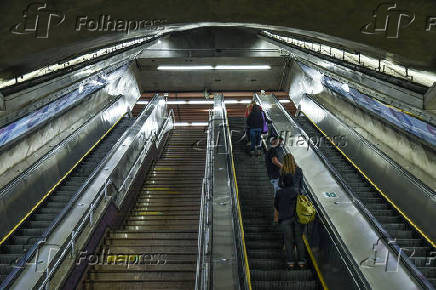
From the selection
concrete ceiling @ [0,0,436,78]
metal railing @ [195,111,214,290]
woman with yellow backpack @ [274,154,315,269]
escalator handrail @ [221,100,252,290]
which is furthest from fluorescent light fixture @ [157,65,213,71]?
woman with yellow backpack @ [274,154,315,269]

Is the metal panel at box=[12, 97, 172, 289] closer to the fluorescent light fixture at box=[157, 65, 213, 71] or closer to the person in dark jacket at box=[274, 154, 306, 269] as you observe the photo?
the person in dark jacket at box=[274, 154, 306, 269]

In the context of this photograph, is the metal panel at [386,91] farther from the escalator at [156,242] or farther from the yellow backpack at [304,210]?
the escalator at [156,242]

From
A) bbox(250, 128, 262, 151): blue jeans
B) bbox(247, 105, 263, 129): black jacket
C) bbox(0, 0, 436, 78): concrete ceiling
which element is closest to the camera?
bbox(0, 0, 436, 78): concrete ceiling

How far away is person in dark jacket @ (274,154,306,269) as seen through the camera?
13.4ft

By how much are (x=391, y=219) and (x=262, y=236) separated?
7.10ft

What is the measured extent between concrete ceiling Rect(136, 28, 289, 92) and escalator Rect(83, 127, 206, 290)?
8.40m

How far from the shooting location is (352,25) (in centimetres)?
378

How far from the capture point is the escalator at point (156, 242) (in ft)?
14.8

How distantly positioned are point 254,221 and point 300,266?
1226 millimetres

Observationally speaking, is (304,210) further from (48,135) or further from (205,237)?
(48,135)

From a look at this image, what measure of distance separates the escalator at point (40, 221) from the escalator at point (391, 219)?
15.3ft

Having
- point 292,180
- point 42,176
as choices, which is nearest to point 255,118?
point 292,180

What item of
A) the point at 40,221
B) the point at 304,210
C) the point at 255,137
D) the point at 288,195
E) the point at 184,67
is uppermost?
the point at 184,67

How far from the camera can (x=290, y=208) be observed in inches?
162
